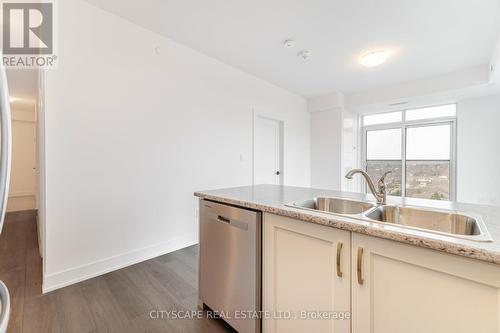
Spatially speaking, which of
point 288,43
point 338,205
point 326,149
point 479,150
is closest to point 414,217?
point 338,205

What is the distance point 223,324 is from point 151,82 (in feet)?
8.30

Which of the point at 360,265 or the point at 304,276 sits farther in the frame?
the point at 304,276

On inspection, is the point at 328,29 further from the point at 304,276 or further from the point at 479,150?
the point at 479,150

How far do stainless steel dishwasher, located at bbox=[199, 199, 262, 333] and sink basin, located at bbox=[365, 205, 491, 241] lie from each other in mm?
668

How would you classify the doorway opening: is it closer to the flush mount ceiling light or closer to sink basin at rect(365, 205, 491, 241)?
the flush mount ceiling light

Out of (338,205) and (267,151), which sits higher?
(267,151)

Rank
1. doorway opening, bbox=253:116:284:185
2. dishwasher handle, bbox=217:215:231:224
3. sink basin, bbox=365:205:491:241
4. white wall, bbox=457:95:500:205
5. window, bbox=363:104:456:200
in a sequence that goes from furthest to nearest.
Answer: window, bbox=363:104:456:200, doorway opening, bbox=253:116:284:185, white wall, bbox=457:95:500:205, dishwasher handle, bbox=217:215:231:224, sink basin, bbox=365:205:491:241

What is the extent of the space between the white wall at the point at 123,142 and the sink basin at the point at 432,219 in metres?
2.33

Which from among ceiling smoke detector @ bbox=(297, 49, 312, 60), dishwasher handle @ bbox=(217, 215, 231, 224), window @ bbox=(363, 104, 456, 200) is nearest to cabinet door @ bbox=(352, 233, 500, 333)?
dishwasher handle @ bbox=(217, 215, 231, 224)

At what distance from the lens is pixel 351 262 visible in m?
0.95

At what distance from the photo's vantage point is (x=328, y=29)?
254 cm

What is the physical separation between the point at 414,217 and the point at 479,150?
4.18 meters

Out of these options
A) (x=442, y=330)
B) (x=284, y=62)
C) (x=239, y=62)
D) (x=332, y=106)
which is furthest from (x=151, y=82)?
(x=332, y=106)

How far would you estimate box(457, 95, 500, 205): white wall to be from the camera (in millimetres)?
3764
